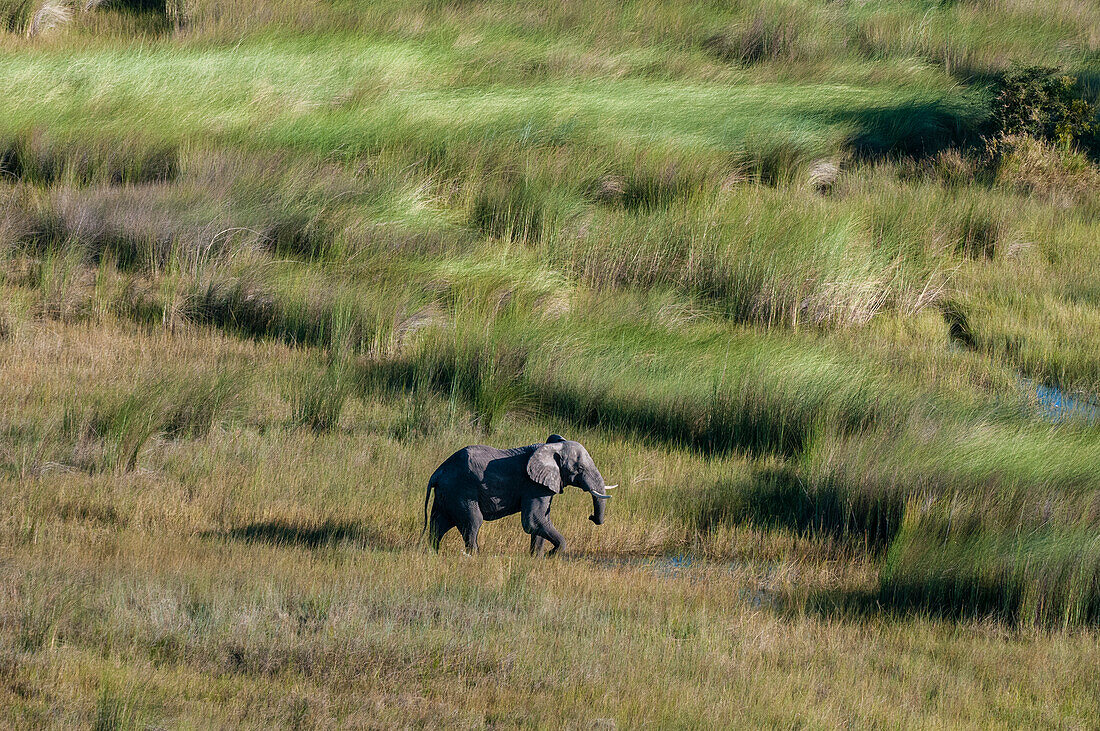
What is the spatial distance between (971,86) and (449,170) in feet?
30.0

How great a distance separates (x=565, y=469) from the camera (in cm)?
730

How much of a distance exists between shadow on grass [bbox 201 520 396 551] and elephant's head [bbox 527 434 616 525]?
110cm

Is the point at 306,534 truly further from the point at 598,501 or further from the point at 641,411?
the point at 641,411

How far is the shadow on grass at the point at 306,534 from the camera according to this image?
7531 millimetres

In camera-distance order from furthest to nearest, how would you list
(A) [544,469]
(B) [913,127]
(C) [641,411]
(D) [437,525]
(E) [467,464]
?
1. (B) [913,127]
2. (C) [641,411]
3. (D) [437,525]
4. (E) [467,464]
5. (A) [544,469]

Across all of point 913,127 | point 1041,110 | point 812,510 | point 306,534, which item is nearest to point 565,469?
point 306,534

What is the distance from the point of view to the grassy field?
19.5ft

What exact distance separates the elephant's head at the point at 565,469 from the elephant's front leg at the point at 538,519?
0.16 metres

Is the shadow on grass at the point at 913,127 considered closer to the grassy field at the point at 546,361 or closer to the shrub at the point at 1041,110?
the grassy field at the point at 546,361

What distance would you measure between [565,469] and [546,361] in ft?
11.8

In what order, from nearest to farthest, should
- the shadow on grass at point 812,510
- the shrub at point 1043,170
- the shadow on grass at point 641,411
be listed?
the shadow on grass at point 812,510, the shadow on grass at point 641,411, the shrub at point 1043,170

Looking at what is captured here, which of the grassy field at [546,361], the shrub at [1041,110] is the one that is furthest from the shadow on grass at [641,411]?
the shrub at [1041,110]

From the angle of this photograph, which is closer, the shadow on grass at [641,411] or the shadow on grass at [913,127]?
the shadow on grass at [641,411]

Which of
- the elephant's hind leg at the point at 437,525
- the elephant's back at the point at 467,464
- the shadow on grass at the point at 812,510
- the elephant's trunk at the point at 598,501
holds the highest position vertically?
the elephant's back at the point at 467,464
